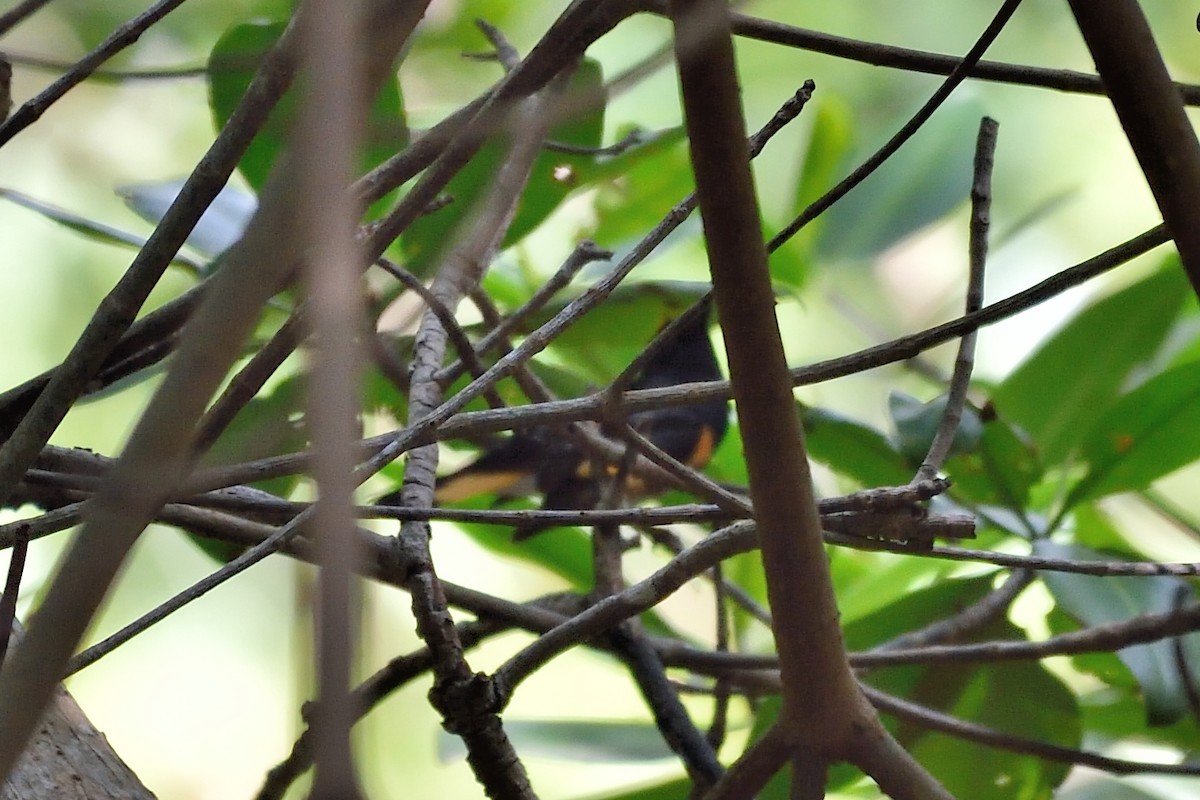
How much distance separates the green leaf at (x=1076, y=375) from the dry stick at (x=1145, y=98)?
2.57ft

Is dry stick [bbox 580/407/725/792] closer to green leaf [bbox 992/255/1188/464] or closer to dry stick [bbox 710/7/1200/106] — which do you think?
dry stick [bbox 710/7/1200/106]

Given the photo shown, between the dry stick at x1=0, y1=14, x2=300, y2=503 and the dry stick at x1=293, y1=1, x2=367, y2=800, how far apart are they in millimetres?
198

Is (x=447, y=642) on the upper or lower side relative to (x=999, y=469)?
lower

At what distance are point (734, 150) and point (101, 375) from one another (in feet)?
1.71

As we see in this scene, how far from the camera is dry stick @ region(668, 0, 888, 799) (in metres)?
0.32

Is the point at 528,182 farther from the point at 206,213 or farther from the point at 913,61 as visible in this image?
the point at 913,61

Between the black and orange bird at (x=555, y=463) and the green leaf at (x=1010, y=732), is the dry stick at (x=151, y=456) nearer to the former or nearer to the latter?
the green leaf at (x=1010, y=732)

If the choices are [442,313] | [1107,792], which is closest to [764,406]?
[442,313]

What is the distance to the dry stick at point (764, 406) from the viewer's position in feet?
1.04

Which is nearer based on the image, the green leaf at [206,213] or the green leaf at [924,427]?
the green leaf at [924,427]

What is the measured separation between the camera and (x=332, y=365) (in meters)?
0.19

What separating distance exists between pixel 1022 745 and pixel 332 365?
0.60 m

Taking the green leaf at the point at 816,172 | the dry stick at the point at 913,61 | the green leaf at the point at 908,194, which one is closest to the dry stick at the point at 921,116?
the dry stick at the point at 913,61

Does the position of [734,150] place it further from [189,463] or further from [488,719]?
[488,719]
